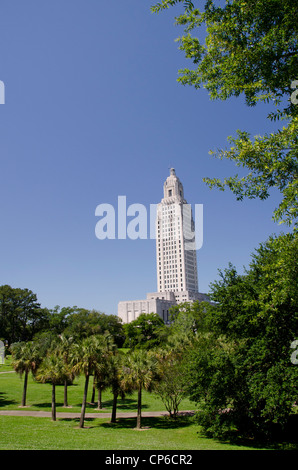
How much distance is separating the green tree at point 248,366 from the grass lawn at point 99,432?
5.67ft

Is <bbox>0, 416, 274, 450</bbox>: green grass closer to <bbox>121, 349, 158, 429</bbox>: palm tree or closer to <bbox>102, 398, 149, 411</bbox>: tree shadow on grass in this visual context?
<bbox>121, 349, 158, 429</bbox>: palm tree

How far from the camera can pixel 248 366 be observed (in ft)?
75.4

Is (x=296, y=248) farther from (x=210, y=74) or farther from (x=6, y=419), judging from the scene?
(x=6, y=419)

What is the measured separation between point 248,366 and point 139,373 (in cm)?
1022

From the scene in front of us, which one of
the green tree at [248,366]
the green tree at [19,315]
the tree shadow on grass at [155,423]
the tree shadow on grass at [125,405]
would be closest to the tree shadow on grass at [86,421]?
the tree shadow on grass at [155,423]

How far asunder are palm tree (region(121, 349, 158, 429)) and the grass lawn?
126 inches

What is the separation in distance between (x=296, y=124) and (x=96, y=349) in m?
24.6

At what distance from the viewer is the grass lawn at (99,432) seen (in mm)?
19781

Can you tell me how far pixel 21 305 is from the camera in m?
98.8

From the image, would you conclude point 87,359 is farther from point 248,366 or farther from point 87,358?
point 248,366

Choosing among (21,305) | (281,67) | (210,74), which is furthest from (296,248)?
(21,305)

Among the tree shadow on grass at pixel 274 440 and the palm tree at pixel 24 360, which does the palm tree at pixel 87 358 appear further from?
the palm tree at pixel 24 360

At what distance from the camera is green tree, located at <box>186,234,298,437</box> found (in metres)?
20.2
